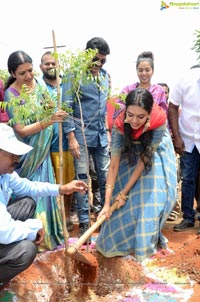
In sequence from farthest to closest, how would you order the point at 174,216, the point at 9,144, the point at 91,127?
the point at 174,216
the point at 91,127
the point at 9,144

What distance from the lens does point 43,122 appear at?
3.35 metres

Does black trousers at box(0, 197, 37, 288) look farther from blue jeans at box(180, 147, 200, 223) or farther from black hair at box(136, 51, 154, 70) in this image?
black hair at box(136, 51, 154, 70)

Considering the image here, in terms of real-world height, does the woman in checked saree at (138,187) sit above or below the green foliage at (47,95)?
below

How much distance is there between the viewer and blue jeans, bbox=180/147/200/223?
14.4ft

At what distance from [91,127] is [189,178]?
3.74 ft

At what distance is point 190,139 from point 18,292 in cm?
225

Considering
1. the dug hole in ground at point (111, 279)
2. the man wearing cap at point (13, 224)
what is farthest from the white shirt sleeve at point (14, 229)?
the dug hole in ground at point (111, 279)

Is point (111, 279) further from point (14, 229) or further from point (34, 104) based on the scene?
point (34, 104)

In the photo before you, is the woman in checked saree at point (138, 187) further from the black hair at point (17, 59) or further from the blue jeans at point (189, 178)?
the black hair at point (17, 59)

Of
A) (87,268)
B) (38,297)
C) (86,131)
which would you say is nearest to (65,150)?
(86,131)

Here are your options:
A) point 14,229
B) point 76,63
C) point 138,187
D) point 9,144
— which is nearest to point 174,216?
point 138,187

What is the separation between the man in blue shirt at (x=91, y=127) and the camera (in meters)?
3.97

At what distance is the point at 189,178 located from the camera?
14.5ft

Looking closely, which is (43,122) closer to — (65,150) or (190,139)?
(65,150)
